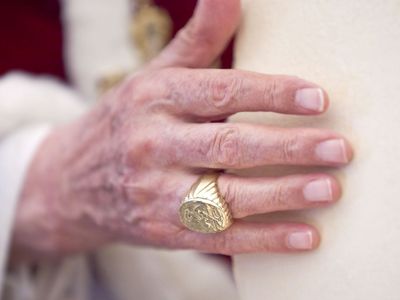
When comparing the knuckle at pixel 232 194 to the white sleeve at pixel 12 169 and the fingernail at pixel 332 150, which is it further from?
the white sleeve at pixel 12 169

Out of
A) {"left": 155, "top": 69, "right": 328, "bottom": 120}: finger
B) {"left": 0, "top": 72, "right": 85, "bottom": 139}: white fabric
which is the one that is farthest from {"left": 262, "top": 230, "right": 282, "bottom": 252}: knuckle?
{"left": 0, "top": 72, "right": 85, "bottom": 139}: white fabric

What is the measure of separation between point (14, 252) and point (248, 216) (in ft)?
1.52

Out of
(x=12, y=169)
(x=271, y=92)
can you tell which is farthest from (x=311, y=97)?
(x=12, y=169)

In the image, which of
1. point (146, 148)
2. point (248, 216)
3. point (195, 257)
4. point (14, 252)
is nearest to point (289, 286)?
point (248, 216)

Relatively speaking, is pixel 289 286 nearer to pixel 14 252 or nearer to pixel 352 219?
pixel 352 219

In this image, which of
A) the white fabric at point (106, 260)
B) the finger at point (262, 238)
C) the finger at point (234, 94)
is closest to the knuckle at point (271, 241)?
the finger at point (262, 238)

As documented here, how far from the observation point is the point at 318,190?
1.40 feet

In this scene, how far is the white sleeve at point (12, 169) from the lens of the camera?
0.74 m

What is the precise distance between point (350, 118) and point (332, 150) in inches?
1.2

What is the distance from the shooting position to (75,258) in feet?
2.73

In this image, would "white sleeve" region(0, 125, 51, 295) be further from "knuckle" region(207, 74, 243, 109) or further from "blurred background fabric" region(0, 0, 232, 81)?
"knuckle" region(207, 74, 243, 109)

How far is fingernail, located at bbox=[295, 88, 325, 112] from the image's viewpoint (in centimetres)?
42

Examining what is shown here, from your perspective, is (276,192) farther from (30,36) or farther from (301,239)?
(30,36)

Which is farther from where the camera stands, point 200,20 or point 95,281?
point 95,281
